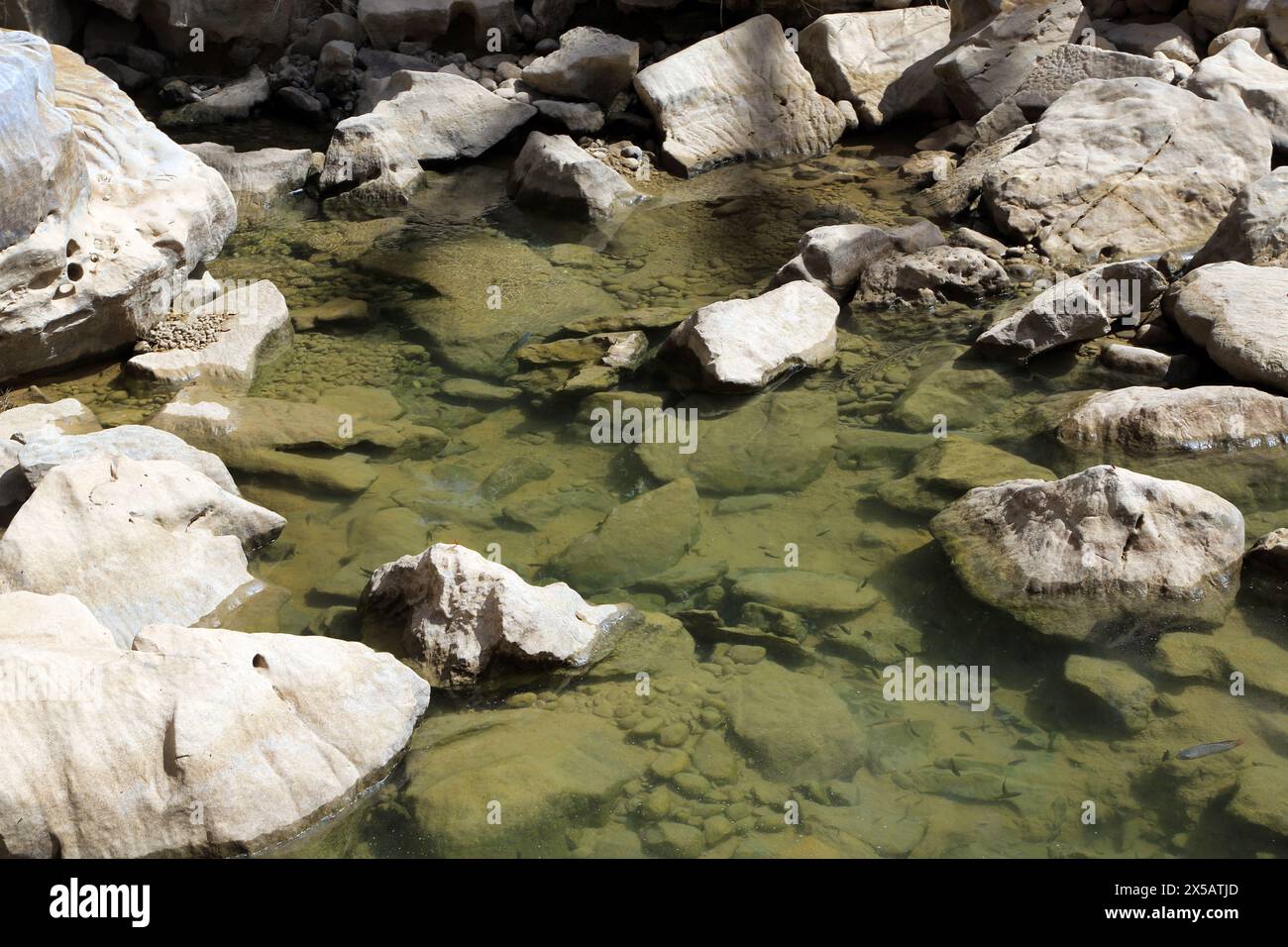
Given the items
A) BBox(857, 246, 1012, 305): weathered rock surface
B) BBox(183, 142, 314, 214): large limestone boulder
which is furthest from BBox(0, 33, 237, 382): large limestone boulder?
BBox(857, 246, 1012, 305): weathered rock surface

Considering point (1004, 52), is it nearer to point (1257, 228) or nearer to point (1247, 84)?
point (1247, 84)

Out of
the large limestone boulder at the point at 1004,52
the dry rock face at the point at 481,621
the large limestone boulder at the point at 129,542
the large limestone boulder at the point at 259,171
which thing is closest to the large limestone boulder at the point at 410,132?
the large limestone boulder at the point at 259,171

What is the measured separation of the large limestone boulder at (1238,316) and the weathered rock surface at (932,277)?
0.96 metres

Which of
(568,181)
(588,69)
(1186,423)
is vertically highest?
(588,69)

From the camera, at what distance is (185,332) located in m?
5.77

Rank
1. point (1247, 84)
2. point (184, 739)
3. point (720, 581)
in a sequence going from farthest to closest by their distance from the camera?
point (1247, 84)
point (720, 581)
point (184, 739)

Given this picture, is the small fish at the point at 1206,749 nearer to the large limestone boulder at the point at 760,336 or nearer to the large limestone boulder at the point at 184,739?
the large limestone boulder at the point at 184,739

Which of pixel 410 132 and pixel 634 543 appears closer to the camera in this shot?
pixel 634 543

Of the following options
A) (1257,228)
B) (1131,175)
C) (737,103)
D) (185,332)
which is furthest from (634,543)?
(737,103)

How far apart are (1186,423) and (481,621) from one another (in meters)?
3.04

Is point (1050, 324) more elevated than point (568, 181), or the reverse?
point (1050, 324)

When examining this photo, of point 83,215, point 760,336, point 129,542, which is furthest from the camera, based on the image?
point 760,336

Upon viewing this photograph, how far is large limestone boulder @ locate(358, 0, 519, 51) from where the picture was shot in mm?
10305

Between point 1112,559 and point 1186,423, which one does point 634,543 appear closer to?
point 1112,559
